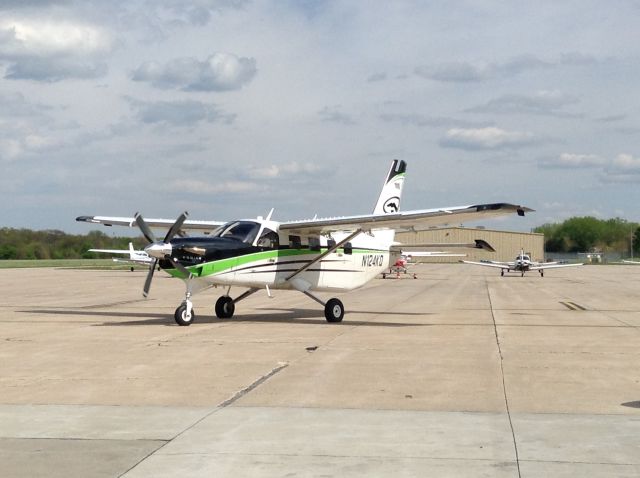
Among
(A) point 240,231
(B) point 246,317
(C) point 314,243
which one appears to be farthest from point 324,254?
(B) point 246,317

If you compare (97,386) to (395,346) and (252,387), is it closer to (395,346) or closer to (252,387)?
(252,387)

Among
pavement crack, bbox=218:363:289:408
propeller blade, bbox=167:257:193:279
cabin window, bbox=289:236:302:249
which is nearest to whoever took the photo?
pavement crack, bbox=218:363:289:408

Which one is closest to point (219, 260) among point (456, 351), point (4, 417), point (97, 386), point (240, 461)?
point (456, 351)

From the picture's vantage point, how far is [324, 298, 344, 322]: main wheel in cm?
1969

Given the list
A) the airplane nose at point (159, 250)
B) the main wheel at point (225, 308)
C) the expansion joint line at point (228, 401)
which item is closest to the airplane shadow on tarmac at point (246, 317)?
the main wheel at point (225, 308)

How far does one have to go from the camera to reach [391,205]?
78.3 ft

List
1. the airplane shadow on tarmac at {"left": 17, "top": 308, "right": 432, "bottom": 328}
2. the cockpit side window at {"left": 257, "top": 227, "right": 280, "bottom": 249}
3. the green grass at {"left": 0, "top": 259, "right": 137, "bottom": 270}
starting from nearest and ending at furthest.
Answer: the airplane shadow on tarmac at {"left": 17, "top": 308, "right": 432, "bottom": 328} → the cockpit side window at {"left": 257, "top": 227, "right": 280, "bottom": 249} → the green grass at {"left": 0, "top": 259, "right": 137, "bottom": 270}

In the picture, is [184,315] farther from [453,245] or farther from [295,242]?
[453,245]

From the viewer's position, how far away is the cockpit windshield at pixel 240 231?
19.1 m

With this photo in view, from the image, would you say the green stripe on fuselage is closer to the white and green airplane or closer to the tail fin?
the white and green airplane

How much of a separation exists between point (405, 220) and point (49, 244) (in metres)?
119

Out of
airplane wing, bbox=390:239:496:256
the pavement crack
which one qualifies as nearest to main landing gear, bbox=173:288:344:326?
airplane wing, bbox=390:239:496:256

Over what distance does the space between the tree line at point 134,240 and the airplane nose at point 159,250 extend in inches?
2543

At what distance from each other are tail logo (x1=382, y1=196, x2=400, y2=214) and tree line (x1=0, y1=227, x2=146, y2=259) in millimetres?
102757
